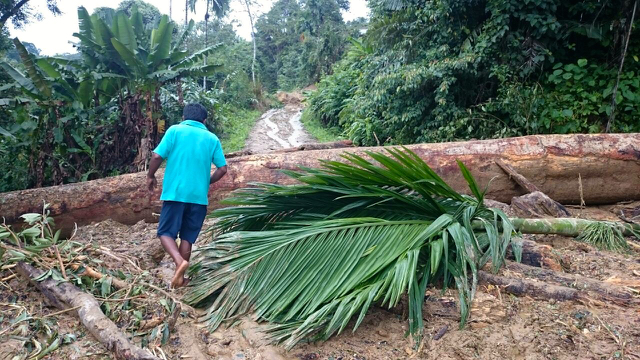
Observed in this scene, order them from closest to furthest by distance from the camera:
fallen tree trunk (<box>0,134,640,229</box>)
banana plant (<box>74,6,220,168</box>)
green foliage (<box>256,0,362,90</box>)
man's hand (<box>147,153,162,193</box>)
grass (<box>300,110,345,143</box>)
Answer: man's hand (<box>147,153,162,193</box>)
fallen tree trunk (<box>0,134,640,229</box>)
banana plant (<box>74,6,220,168</box>)
grass (<box>300,110,345,143</box>)
green foliage (<box>256,0,362,90</box>)

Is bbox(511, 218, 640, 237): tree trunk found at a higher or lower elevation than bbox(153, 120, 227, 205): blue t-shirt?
lower

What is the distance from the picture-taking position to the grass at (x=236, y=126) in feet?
45.4

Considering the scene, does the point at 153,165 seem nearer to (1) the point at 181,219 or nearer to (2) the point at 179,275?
(1) the point at 181,219

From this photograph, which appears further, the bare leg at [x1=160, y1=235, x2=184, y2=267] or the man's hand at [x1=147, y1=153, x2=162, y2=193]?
the man's hand at [x1=147, y1=153, x2=162, y2=193]

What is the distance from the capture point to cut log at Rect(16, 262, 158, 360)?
251 cm

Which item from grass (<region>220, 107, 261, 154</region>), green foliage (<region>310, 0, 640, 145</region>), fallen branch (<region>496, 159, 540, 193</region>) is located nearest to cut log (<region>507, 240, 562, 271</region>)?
fallen branch (<region>496, 159, 540, 193</region>)

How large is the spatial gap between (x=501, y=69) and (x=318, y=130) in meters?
9.63

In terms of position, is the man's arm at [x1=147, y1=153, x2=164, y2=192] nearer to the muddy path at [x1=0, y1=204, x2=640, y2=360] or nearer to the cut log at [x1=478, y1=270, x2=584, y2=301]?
the muddy path at [x1=0, y1=204, x2=640, y2=360]

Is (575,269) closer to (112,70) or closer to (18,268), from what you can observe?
(18,268)

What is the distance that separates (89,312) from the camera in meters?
2.85

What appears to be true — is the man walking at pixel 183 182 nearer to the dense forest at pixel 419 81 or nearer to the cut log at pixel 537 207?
the cut log at pixel 537 207

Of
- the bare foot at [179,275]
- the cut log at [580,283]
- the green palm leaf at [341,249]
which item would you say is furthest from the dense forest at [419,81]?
the cut log at [580,283]

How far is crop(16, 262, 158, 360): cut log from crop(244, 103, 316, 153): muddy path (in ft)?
25.6

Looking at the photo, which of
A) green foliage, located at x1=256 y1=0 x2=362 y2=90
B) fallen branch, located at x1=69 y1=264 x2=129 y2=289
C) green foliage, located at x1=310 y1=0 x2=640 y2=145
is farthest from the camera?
green foliage, located at x1=256 y1=0 x2=362 y2=90
